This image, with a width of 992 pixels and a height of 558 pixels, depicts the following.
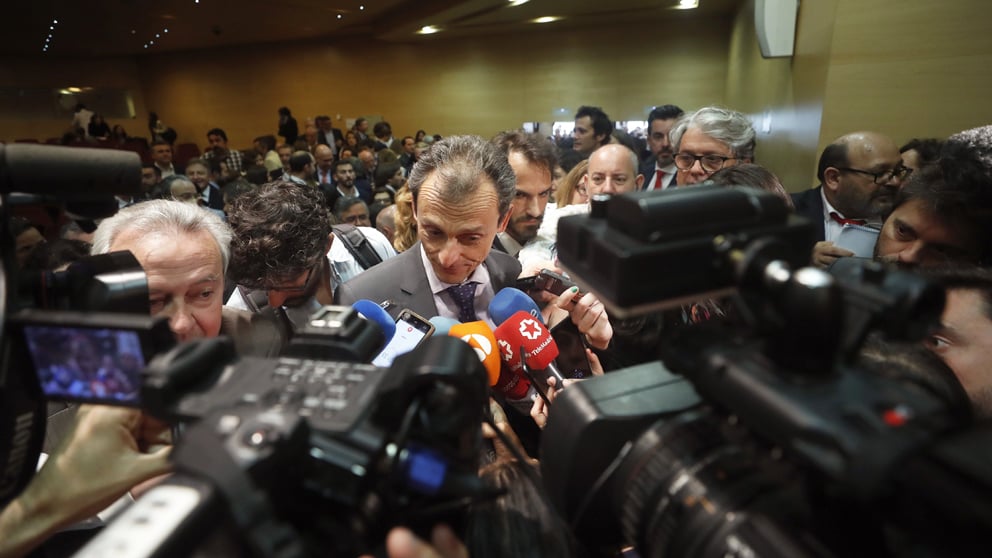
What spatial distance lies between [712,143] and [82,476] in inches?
86.9

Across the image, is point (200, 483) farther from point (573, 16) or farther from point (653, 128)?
point (573, 16)

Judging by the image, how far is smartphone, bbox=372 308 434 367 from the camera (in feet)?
3.65

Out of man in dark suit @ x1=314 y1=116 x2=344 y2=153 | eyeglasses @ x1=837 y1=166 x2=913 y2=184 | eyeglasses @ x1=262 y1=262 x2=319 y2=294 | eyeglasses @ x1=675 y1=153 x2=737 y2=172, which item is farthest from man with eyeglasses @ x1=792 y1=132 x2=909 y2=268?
man in dark suit @ x1=314 y1=116 x2=344 y2=153

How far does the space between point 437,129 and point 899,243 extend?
30.9 feet

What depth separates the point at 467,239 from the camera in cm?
141

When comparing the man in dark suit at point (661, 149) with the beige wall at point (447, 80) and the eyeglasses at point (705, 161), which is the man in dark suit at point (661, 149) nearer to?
the eyeglasses at point (705, 161)

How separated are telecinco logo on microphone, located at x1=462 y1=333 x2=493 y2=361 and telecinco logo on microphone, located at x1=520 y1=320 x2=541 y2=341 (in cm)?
8

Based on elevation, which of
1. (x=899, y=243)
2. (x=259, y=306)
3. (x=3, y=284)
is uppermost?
(x=3, y=284)

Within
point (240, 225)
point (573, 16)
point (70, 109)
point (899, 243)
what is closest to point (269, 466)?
point (240, 225)

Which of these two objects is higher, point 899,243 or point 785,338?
point 785,338

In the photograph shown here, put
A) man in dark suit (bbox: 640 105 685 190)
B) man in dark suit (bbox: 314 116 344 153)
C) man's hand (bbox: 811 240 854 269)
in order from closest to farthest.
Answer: man's hand (bbox: 811 240 854 269) < man in dark suit (bbox: 640 105 685 190) < man in dark suit (bbox: 314 116 344 153)

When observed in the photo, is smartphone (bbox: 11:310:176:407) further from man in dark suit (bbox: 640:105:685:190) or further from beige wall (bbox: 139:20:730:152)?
beige wall (bbox: 139:20:730:152)

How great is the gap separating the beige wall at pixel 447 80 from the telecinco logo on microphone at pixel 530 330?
8.59m

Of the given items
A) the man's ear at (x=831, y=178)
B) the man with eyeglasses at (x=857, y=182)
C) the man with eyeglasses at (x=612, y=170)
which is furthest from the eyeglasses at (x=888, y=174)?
the man with eyeglasses at (x=612, y=170)
